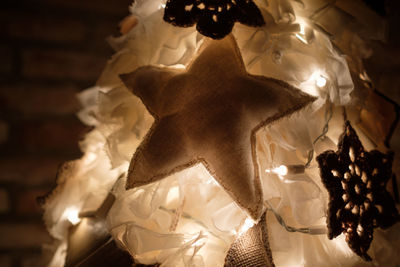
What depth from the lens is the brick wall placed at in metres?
1.03

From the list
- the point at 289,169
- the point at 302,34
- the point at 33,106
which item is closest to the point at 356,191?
the point at 289,169

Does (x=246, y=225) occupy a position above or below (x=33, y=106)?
below

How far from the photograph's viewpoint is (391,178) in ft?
2.23

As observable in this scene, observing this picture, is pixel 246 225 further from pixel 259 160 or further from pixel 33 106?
pixel 33 106

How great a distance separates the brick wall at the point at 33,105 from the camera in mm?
1030

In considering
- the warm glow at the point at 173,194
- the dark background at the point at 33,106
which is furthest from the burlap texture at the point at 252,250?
the dark background at the point at 33,106

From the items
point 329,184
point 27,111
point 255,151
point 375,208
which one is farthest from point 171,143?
point 27,111

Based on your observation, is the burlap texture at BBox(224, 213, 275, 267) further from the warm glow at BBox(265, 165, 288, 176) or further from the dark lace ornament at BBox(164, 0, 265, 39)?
the dark lace ornament at BBox(164, 0, 265, 39)

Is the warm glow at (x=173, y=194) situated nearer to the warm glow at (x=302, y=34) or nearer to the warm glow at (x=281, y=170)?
the warm glow at (x=281, y=170)

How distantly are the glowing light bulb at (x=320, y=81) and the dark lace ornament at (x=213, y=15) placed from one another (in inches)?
4.2

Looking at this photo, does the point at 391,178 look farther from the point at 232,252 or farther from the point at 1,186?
the point at 1,186

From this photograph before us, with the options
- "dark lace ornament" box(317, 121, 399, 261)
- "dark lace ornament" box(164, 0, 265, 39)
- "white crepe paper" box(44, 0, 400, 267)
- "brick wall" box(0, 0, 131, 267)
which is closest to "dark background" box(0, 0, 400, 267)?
"brick wall" box(0, 0, 131, 267)

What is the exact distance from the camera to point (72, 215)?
0.69m

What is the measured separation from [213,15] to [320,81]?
0.56 ft
